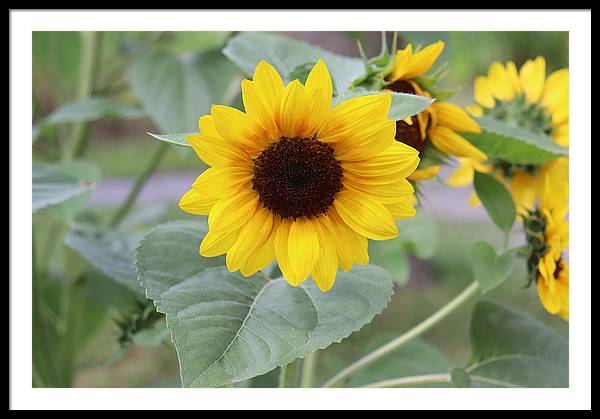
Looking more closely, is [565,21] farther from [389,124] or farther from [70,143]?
[70,143]

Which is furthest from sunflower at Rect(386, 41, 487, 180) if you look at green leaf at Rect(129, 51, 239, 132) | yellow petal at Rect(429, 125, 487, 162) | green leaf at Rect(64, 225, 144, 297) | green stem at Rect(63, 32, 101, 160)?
green stem at Rect(63, 32, 101, 160)

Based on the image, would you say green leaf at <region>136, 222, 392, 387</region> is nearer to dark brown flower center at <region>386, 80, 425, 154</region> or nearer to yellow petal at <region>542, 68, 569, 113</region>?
dark brown flower center at <region>386, 80, 425, 154</region>

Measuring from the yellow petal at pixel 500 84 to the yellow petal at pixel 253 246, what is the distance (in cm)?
30

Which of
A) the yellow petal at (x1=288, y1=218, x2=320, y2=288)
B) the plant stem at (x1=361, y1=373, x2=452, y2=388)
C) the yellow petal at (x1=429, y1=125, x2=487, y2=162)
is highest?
the yellow petal at (x1=429, y1=125, x2=487, y2=162)

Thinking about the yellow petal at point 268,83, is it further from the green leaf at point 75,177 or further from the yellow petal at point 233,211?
the green leaf at point 75,177

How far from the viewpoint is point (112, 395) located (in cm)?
53

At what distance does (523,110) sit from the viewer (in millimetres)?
619

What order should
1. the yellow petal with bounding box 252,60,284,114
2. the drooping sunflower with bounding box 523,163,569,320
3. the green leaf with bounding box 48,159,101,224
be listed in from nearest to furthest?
the yellow petal with bounding box 252,60,284,114, the drooping sunflower with bounding box 523,163,569,320, the green leaf with bounding box 48,159,101,224

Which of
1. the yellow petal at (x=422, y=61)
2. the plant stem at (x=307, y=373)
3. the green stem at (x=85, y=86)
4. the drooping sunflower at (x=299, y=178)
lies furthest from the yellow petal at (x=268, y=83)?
the green stem at (x=85, y=86)

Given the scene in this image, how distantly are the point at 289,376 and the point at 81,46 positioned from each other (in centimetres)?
50

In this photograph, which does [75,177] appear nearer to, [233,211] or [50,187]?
[50,187]

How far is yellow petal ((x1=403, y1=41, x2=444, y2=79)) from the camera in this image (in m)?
0.46

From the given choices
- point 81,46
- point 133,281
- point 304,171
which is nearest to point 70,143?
A: point 81,46

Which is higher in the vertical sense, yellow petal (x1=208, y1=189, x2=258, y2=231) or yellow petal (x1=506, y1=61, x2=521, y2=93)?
yellow petal (x1=506, y1=61, x2=521, y2=93)
